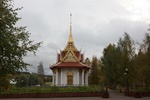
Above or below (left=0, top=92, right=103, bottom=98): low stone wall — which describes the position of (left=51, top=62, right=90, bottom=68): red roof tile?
above

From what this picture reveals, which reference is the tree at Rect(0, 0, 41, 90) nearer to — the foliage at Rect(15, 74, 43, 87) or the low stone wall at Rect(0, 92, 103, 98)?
the low stone wall at Rect(0, 92, 103, 98)

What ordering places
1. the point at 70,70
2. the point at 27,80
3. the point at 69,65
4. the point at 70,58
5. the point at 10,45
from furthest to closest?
the point at 27,80
the point at 70,58
the point at 70,70
the point at 69,65
the point at 10,45

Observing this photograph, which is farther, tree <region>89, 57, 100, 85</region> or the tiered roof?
tree <region>89, 57, 100, 85</region>

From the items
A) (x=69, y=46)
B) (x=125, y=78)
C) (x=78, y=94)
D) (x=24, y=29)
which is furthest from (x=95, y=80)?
(x=24, y=29)

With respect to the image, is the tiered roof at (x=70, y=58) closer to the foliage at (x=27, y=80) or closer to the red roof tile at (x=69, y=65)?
the red roof tile at (x=69, y=65)

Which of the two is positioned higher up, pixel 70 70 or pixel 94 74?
pixel 94 74

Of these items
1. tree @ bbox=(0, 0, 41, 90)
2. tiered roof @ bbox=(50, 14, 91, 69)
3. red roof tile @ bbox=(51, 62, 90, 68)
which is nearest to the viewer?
tree @ bbox=(0, 0, 41, 90)

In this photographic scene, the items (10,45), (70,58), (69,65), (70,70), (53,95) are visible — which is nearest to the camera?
(10,45)

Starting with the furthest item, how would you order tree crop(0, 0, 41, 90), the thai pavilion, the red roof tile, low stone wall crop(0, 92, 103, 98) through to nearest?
the thai pavilion < the red roof tile < low stone wall crop(0, 92, 103, 98) < tree crop(0, 0, 41, 90)

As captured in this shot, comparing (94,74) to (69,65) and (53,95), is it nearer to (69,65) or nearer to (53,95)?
(69,65)

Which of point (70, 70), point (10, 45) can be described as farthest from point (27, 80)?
point (10, 45)

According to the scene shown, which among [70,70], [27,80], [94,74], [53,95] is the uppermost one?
[94,74]

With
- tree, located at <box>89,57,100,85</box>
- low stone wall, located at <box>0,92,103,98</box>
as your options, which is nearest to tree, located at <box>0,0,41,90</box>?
low stone wall, located at <box>0,92,103,98</box>

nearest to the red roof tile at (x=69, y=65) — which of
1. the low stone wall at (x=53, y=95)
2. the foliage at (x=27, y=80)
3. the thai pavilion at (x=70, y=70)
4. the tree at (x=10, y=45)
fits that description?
the thai pavilion at (x=70, y=70)
